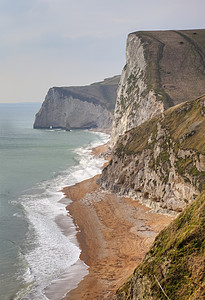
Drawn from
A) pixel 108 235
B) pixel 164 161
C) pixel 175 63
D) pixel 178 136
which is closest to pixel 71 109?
pixel 175 63

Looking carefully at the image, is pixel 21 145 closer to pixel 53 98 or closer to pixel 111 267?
pixel 53 98

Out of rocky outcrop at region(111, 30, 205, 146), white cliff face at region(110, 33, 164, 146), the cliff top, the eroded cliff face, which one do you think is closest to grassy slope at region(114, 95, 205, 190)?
the eroded cliff face

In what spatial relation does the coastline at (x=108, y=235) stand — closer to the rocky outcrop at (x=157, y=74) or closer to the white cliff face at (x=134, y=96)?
the white cliff face at (x=134, y=96)

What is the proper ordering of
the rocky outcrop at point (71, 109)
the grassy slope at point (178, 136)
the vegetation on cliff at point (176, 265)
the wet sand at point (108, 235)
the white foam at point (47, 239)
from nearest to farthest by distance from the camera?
the vegetation on cliff at point (176, 265)
the wet sand at point (108, 235)
the white foam at point (47, 239)
the grassy slope at point (178, 136)
the rocky outcrop at point (71, 109)

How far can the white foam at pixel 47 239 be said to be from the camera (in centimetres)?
2806

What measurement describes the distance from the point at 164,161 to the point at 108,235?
12.0 meters

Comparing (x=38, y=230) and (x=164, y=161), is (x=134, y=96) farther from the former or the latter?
(x=38, y=230)

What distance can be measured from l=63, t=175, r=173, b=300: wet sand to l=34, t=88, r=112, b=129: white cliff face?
124 m

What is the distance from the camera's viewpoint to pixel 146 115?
70.7 m

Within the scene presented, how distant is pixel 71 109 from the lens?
17625 centimetres

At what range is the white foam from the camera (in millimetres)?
28062

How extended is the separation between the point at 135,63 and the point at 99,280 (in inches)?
2890

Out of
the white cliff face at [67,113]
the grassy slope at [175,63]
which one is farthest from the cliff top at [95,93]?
the grassy slope at [175,63]

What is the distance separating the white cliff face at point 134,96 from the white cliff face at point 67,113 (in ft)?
243
